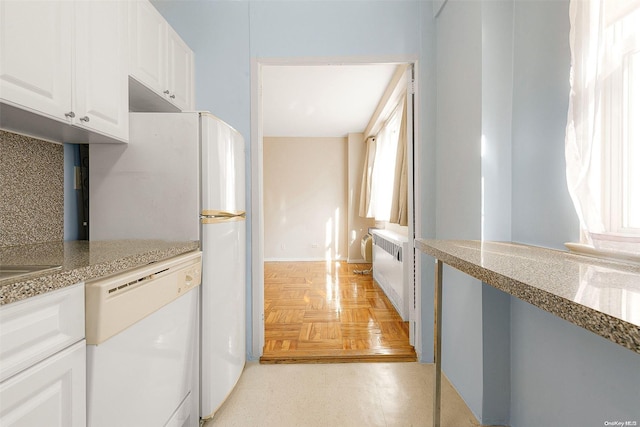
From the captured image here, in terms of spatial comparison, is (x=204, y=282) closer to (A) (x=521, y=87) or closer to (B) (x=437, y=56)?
(A) (x=521, y=87)

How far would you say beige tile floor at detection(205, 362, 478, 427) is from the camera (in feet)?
5.74

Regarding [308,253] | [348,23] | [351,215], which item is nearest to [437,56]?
[348,23]

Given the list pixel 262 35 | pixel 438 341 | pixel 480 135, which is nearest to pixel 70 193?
pixel 262 35

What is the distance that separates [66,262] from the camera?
3.32ft

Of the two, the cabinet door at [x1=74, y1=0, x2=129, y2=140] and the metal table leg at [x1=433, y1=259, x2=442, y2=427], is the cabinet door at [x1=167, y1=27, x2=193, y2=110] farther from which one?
the metal table leg at [x1=433, y1=259, x2=442, y2=427]

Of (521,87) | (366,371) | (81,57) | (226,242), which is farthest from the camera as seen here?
(366,371)

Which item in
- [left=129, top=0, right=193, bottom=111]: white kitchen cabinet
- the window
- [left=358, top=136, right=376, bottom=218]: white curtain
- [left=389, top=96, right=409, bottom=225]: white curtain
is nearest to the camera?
[left=129, top=0, right=193, bottom=111]: white kitchen cabinet

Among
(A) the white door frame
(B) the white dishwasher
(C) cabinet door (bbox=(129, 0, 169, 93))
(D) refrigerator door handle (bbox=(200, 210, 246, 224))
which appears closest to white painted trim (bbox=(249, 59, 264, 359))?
(A) the white door frame

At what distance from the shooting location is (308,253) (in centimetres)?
676

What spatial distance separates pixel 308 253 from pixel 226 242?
4.94m

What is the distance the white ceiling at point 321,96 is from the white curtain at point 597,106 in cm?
195

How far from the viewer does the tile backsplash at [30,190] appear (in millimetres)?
1411

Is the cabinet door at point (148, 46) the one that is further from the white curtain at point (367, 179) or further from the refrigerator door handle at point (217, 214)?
the white curtain at point (367, 179)

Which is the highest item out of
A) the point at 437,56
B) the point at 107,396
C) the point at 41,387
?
the point at 437,56
